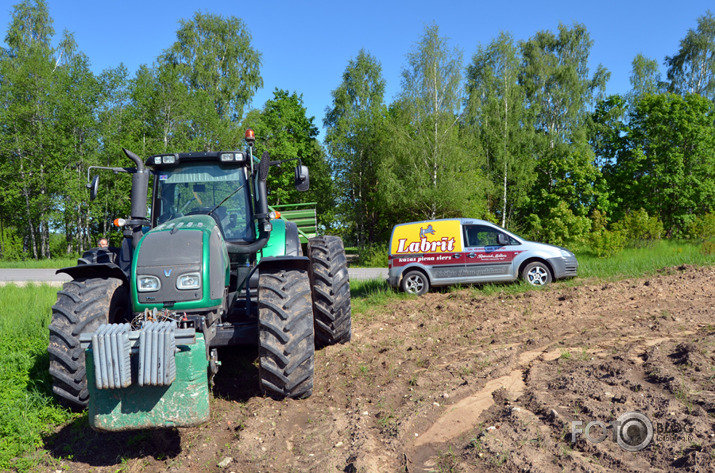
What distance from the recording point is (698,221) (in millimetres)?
19188

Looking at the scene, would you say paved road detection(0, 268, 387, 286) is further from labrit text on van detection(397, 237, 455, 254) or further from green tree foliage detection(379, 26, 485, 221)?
green tree foliage detection(379, 26, 485, 221)

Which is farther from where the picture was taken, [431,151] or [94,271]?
[431,151]

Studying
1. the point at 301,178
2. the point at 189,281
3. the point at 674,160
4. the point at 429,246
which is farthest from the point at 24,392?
the point at 674,160

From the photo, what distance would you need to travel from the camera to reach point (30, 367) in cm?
567

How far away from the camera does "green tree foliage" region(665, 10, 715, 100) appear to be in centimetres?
3288

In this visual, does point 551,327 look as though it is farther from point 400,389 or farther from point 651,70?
point 651,70

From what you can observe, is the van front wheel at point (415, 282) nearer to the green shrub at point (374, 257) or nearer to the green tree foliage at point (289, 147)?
the green shrub at point (374, 257)

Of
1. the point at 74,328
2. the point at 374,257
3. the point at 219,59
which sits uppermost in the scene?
the point at 219,59

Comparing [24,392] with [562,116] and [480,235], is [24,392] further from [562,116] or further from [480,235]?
[562,116]

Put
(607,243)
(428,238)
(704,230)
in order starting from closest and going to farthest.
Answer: (428,238) → (607,243) → (704,230)

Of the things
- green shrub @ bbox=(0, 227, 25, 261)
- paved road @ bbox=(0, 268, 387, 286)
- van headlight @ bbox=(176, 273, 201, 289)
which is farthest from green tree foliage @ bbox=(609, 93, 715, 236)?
green shrub @ bbox=(0, 227, 25, 261)

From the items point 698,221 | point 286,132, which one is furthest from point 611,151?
point 286,132

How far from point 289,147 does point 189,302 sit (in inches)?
1209

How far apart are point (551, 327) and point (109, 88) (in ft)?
97.2
